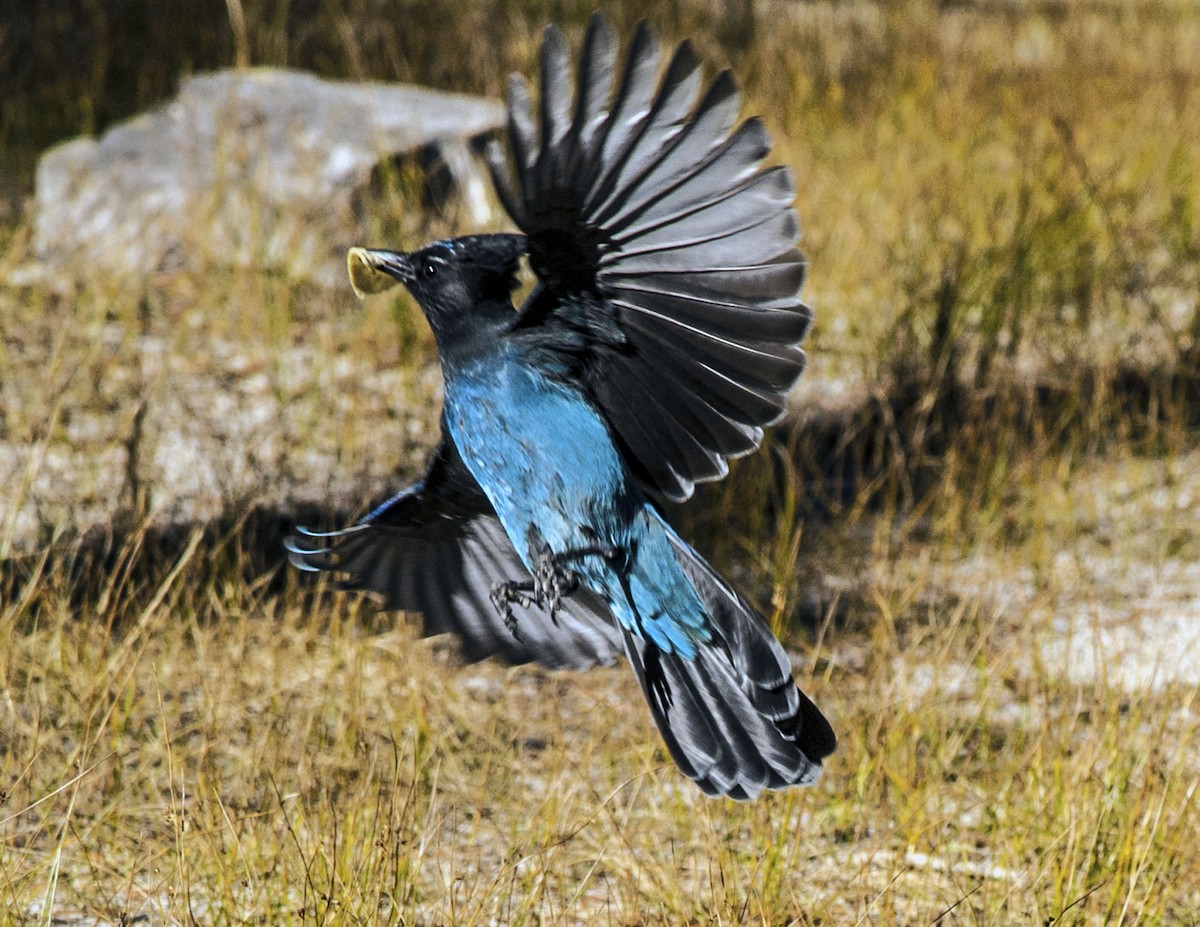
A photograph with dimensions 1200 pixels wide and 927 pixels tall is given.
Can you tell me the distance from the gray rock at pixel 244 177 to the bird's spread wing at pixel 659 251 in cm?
315

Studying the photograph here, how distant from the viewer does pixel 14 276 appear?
494 cm

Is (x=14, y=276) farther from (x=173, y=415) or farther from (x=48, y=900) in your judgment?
(x=48, y=900)

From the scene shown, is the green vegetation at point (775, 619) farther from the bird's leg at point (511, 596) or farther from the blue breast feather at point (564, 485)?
the blue breast feather at point (564, 485)

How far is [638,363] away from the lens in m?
1.99

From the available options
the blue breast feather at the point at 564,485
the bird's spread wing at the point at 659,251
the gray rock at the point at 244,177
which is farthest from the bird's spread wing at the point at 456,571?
the gray rock at the point at 244,177

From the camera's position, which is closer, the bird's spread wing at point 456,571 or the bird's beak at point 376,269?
the bird's beak at point 376,269

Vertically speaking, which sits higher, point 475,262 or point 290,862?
point 475,262

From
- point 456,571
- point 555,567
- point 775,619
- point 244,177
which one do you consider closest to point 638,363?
point 555,567

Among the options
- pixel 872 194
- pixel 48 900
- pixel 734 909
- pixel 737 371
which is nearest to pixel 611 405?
pixel 737 371

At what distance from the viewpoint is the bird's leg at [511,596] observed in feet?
6.81

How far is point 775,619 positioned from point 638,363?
91cm

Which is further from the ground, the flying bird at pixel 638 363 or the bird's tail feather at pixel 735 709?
the flying bird at pixel 638 363

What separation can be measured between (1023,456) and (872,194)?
1995mm

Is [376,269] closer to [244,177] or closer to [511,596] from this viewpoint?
[511,596]
